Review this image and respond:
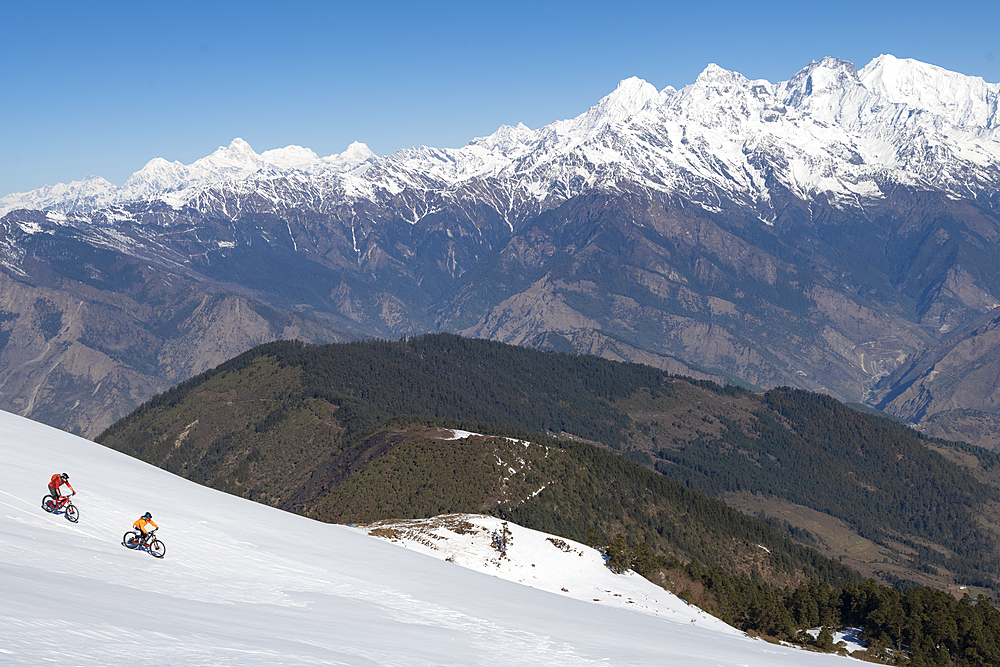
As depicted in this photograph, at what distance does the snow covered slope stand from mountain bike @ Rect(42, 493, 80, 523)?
2.05ft

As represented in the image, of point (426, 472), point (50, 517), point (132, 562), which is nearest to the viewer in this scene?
point (132, 562)

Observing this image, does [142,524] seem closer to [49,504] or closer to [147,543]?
[147,543]

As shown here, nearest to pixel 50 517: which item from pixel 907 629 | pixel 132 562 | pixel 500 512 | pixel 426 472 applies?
pixel 132 562

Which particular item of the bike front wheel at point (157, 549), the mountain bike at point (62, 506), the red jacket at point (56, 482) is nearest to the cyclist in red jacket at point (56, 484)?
the red jacket at point (56, 482)

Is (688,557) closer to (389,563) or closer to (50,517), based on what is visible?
(389,563)

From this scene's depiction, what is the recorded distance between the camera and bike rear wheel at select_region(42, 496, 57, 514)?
149 ft

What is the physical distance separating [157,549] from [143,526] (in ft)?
5.13

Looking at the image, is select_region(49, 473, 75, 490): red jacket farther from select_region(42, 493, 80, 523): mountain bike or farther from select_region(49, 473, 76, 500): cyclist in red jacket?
select_region(42, 493, 80, 523): mountain bike

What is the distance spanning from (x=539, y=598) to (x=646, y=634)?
12.3m

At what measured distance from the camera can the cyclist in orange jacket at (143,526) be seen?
1778 inches

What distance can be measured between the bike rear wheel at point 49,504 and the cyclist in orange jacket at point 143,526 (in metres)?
4.58

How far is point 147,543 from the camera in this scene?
148 ft

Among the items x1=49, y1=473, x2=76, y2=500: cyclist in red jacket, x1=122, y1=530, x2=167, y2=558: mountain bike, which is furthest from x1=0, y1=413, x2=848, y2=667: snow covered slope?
→ x1=49, y1=473, x2=76, y2=500: cyclist in red jacket

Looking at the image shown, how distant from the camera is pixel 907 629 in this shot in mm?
91812
